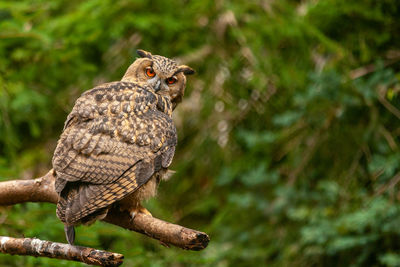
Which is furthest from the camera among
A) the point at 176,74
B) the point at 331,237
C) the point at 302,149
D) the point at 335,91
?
the point at 302,149

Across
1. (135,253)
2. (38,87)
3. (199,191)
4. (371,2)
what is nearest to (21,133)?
(38,87)

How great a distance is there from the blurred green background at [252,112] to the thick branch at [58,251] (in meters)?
1.09

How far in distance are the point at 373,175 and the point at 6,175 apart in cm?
251

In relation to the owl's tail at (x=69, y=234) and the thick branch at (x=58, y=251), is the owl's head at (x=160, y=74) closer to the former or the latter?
the owl's tail at (x=69, y=234)

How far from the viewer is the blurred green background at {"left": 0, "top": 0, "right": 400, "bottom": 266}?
405cm

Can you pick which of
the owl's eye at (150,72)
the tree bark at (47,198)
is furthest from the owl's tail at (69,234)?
the owl's eye at (150,72)

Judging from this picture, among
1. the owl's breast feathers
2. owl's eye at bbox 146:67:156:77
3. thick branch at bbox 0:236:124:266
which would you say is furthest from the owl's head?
thick branch at bbox 0:236:124:266

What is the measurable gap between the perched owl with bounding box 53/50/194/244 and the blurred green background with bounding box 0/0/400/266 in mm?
882

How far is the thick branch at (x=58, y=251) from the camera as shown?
2045 millimetres

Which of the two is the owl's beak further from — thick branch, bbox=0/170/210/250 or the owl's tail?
the owl's tail

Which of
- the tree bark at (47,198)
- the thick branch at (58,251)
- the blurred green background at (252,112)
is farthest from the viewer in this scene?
the blurred green background at (252,112)

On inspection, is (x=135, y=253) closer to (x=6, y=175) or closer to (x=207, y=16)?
(x=6, y=175)

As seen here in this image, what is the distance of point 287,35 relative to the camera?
4.44 meters

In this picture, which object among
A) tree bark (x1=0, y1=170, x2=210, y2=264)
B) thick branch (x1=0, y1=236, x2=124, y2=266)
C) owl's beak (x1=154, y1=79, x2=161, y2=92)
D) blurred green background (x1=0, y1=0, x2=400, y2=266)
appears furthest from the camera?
blurred green background (x1=0, y1=0, x2=400, y2=266)
